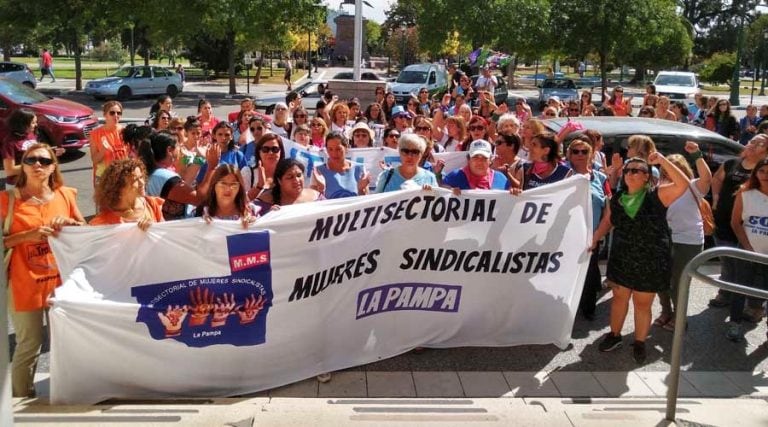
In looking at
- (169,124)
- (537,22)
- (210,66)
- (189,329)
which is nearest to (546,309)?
(189,329)

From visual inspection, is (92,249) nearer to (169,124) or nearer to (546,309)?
(546,309)

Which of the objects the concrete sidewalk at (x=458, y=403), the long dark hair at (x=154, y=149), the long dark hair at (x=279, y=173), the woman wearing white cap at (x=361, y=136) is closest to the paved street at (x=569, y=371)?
the concrete sidewalk at (x=458, y=403)

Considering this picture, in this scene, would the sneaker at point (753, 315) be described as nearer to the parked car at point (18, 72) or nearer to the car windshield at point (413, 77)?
the car windshield at point (413, 77)

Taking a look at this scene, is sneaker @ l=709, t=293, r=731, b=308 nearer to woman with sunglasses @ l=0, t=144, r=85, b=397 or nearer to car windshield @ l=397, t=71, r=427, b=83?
woman with sunglasses @ l=0, t=144, r=85, b=397

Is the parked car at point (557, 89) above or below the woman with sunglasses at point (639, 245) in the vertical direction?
above

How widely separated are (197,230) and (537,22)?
33.6 metres

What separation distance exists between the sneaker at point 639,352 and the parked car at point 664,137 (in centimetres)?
351

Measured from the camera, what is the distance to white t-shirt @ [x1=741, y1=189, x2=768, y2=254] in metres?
5.76

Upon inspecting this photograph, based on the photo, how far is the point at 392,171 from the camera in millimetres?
5684

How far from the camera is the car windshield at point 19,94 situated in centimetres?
1401

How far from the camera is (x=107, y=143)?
7969 millimetres

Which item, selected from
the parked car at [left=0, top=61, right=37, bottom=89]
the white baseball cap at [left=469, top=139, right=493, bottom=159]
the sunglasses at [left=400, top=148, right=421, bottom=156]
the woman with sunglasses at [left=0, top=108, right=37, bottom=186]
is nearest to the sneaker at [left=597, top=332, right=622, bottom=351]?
the white baseball cap at [left=469, top=139, right=493, bottom=159]

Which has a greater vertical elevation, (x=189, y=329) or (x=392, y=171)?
(x=392, y=171)

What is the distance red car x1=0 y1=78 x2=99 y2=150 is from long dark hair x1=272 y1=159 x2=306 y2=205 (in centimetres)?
1035
